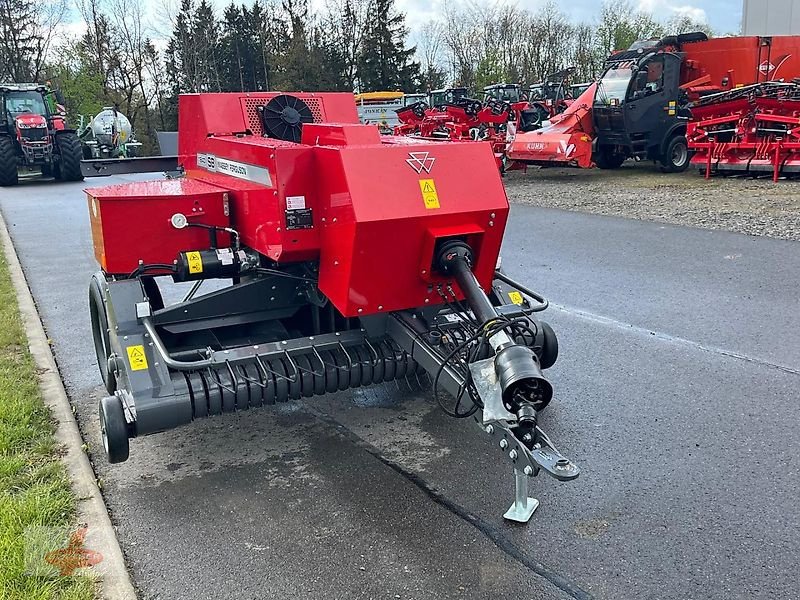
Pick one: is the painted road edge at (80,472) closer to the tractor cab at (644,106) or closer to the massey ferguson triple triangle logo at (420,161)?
the massey ferguson triple triangle logo at (420,161)

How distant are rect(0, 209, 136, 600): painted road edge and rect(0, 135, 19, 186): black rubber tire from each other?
1503 centimetres

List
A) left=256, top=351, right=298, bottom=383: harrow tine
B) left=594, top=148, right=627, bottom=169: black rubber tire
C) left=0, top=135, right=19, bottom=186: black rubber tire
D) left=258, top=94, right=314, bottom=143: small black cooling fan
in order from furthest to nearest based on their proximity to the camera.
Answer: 1. left=0, top=135, right=19, bottom=186: black rubber tire
2. left=594, top=148, right=627, bottom=169: black rubber tire
3. left=258, top=94, right=314, bottom=143: small black cooling fan
4. left=256, top=351, right=298, bottom=383: harrow tine

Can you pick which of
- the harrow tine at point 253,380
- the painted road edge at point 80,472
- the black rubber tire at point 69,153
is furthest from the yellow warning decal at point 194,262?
the black rubber tire at point 69,153

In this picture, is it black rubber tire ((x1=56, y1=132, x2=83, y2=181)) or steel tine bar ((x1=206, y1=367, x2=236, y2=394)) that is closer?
steel tine bar ((x1=206, y1=367, x2=236, y2=394))

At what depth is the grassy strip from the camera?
2770 mm

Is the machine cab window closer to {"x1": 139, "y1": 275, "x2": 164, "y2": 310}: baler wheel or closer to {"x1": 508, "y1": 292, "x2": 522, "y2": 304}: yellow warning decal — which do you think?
{"x1": 508, "y1": 292, "x2": 522, "y2": 304}: yellow warning decal

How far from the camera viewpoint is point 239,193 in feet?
13.8

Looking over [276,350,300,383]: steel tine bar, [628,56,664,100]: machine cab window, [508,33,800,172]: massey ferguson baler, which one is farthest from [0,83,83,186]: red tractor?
[276,350,300,383]: steel tine bar

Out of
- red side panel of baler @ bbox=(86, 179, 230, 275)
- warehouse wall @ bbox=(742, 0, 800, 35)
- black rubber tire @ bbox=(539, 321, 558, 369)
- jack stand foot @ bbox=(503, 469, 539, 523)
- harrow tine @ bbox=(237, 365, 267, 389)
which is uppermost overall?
warehouse wall @ bbox=(742, 0, 800, 35)

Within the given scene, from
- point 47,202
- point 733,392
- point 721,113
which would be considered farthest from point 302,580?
point 47,202

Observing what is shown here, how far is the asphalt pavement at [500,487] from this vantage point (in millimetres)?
2902

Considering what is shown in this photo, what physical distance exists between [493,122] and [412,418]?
15651 millimetres

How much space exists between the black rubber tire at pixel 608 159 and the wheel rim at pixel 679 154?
134 centimetres

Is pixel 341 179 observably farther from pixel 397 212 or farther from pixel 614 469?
pixel 614 469
